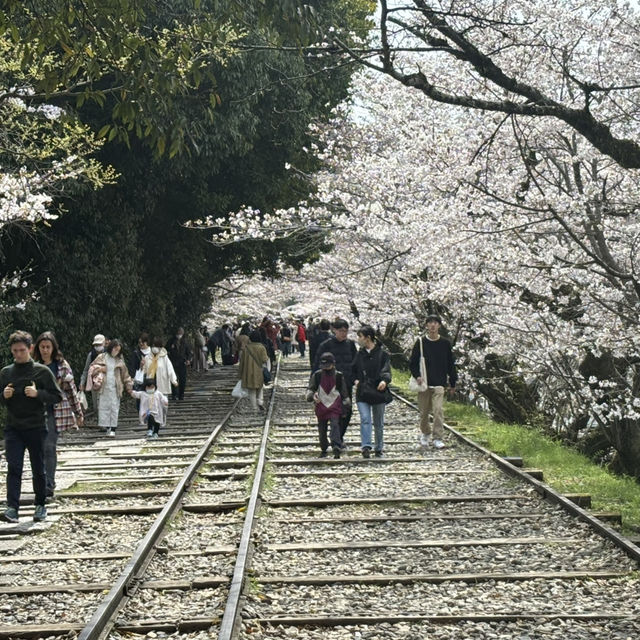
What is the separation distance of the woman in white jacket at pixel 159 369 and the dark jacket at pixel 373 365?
4.46m

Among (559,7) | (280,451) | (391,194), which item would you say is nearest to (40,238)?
(391,194)

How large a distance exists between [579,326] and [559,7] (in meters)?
5.33

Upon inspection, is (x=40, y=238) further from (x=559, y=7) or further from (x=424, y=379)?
(x=559, y=7)

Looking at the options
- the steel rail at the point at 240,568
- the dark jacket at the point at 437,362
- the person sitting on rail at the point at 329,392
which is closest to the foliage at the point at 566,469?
the dark jacket at the point at 437,362

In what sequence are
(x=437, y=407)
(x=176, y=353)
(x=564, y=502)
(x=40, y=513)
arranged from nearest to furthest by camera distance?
(x=40, y=513), (x=564, y=502), (x=437, y=407), (x=176, y=353)

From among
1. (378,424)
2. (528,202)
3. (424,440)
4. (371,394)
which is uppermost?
(528,202)

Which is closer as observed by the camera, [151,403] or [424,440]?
[424,440]

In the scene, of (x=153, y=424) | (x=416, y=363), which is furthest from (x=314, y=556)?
(x=153, y=424)

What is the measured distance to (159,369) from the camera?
16.9 metres

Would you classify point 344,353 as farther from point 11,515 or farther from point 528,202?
point 11,515

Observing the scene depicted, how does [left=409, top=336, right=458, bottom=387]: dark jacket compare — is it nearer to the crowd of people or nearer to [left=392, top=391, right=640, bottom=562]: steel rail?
the crowd of people

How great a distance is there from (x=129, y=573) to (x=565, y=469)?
7.22 m

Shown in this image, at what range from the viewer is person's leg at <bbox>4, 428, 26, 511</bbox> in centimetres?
934

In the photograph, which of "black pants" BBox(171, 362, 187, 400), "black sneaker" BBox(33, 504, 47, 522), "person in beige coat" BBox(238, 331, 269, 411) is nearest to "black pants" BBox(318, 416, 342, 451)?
"black sneaker" BBox(33, 504, 47, 522)
